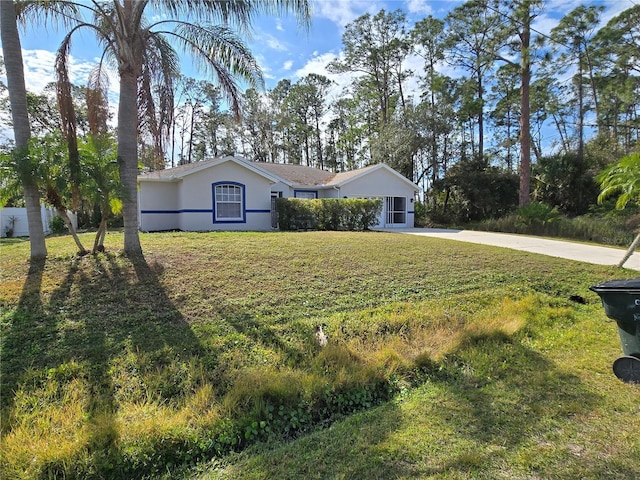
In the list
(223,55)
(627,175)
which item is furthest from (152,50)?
(627,175)

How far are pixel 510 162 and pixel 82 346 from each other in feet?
117

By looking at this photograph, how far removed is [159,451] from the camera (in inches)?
106

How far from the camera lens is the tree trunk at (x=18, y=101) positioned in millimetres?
6480

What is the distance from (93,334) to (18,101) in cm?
540

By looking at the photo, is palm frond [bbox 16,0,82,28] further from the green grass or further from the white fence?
the white fence

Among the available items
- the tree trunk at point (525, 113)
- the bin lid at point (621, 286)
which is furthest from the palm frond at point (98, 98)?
the tree trunk at point (525, 113)

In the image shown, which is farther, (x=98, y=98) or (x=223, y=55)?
(x=98, y=98)

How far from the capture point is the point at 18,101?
21.9ft

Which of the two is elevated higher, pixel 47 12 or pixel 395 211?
pixel 47 12

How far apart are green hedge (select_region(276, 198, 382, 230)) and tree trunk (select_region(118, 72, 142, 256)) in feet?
29.1

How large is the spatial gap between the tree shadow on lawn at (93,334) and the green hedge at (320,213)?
9.72 m

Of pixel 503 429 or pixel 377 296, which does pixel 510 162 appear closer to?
pixel 377 296

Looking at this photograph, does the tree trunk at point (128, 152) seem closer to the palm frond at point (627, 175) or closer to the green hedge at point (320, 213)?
the green hedge at point (320, 213)

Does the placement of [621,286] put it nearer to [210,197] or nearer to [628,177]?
[628,177]
